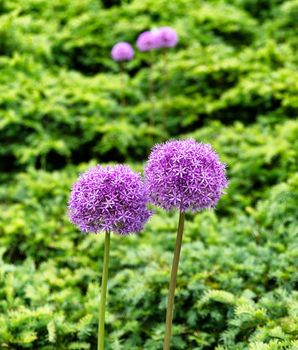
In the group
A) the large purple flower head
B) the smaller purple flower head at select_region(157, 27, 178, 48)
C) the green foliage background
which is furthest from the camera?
the smaller purple flower head at select_region(157, 27, 178, 48)

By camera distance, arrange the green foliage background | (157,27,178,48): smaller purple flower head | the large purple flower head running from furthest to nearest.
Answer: (157,27,178,48): smaller purple flower head → the green foliage background → the large purple flower head

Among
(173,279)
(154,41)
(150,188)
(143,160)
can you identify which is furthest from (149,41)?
(173,279)

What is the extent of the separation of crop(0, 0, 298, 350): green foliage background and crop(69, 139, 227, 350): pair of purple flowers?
0.90 meters

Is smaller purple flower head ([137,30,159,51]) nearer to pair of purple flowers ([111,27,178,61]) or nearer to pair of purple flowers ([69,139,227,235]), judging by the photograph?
pair of purple flowers ([111,27,178,61])

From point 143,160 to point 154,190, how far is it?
4027 mm

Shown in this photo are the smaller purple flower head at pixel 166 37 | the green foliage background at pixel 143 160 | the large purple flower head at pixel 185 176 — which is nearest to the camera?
the large purple flower head at pixel 185 176

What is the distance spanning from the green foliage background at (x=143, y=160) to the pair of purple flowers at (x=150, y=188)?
0.94m

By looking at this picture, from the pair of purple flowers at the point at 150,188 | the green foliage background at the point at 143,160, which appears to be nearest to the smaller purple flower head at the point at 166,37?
the green foliage background at the point at 143,160

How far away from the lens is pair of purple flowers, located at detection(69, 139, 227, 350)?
2.03 m

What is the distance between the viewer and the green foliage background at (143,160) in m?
3.10

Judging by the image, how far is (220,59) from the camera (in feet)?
22.0

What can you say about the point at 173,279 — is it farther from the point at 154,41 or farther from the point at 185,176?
the point at 154,41

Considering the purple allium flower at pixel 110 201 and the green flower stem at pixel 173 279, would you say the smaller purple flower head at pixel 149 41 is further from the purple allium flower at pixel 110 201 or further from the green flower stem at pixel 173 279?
the green flower stem at pixel 173 279

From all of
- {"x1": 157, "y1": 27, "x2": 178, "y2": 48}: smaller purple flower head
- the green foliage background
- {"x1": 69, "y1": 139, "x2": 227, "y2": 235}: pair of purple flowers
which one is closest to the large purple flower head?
{"x1": 69, "y1": 139, "x2": 227, "y2": 235}: pair of purple flowers
